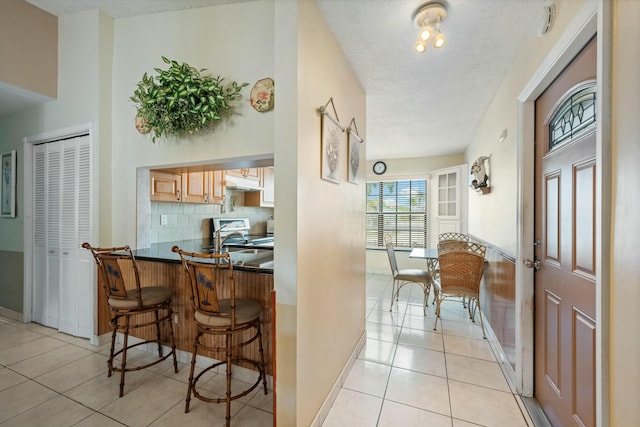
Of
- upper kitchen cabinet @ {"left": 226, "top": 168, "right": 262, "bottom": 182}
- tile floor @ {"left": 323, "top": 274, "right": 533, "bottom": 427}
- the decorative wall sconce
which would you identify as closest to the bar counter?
tile floor @ {"left": 323, "top": 274, "right": 533, "bottom": 427}

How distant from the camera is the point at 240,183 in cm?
389

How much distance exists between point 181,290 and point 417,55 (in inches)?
109

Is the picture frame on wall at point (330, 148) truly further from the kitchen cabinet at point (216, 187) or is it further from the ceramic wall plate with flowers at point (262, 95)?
the kitchen cabinet at point (216, 187)

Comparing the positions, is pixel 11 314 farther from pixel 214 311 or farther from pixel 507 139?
pixel 507 139

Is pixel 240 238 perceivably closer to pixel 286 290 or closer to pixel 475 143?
pixel 286 290

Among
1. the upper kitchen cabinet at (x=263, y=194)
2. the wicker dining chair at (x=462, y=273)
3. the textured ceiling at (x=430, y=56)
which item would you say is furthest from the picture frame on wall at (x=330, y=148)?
the upper kitchen cabinet at (x=263, y=194)

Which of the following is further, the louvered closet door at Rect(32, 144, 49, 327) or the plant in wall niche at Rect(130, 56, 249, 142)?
the louvered closet door at Rect(32, 144, 49, 327)

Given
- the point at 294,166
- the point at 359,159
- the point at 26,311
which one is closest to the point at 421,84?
the point at 359,159

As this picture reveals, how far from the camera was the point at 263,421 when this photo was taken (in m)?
1.66

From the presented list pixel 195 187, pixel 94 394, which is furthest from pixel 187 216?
pixel 94 394

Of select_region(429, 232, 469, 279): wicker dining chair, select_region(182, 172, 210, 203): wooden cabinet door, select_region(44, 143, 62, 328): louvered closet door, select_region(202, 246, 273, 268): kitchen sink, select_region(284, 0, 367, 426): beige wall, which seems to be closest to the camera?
select_region(284, 0, 367, 426): beige wall

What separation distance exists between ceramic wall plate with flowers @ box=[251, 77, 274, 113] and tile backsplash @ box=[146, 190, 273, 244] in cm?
170

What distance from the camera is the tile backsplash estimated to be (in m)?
2.87

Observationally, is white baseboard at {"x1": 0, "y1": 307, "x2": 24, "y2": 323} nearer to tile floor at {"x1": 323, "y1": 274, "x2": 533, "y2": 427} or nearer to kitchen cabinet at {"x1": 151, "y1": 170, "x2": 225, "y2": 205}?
kitchen cabinet at {"x1": 151, "y1": 170, "x2": 225, "y2": 205}
